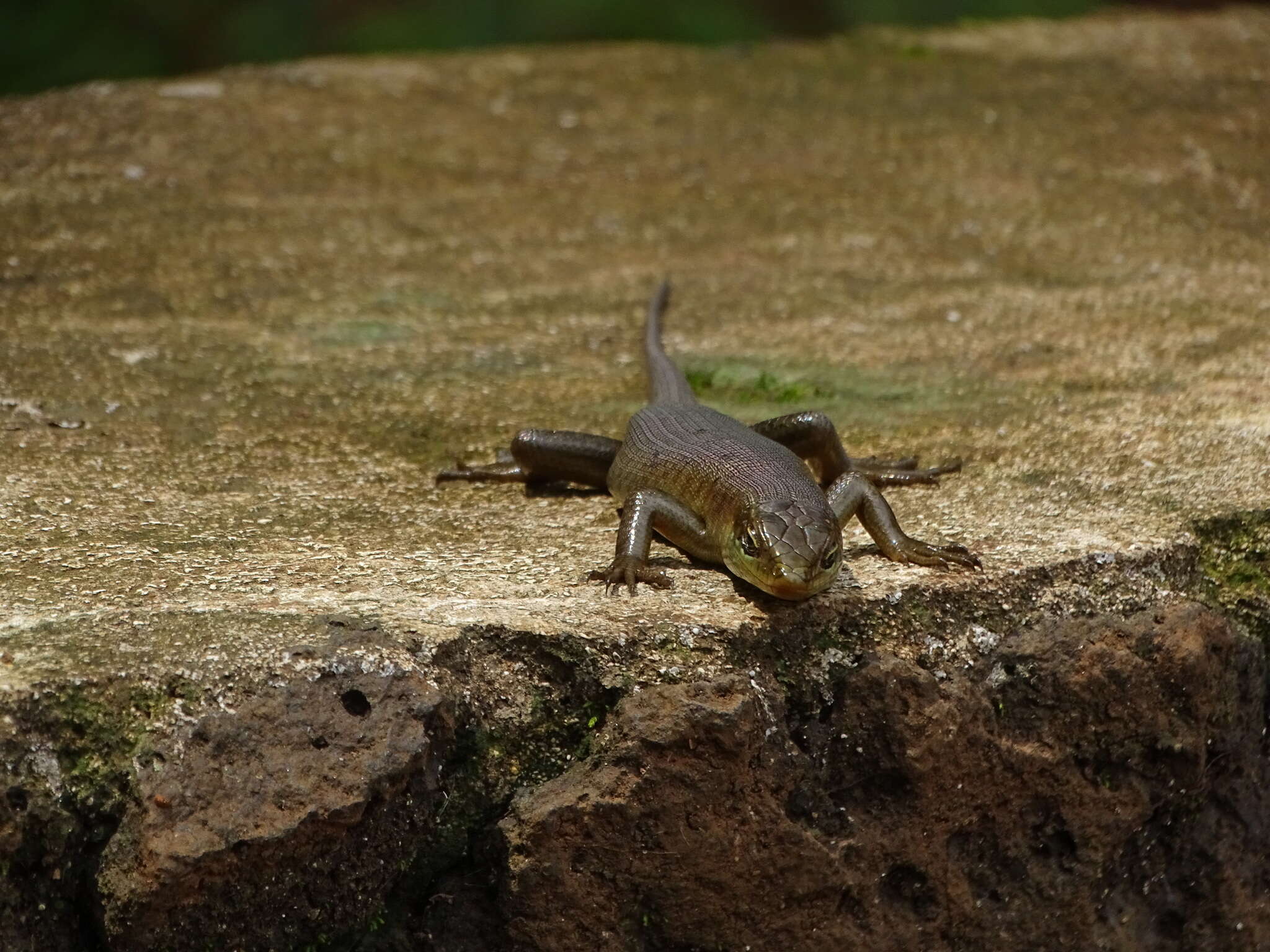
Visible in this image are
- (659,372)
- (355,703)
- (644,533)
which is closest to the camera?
(355,703)

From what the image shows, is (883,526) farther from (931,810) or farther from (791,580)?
(931,810)

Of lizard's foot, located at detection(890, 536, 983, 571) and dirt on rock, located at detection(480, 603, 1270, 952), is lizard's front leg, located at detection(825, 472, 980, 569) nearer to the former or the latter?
lizard's foot, located at detection(890, 536, 983, 571)

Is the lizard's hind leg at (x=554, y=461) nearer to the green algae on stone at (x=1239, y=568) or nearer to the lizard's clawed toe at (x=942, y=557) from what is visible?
the lizard's clawed toe at (x=942, y=557)

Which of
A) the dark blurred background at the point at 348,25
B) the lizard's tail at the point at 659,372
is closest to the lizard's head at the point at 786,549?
the lizard's tail at the point at 659,372

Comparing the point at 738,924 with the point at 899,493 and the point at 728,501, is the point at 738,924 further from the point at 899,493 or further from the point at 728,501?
the point at 899,493

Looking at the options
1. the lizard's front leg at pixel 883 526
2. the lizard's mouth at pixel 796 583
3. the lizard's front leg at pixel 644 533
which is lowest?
the lizard's front leg at pixel 644 533

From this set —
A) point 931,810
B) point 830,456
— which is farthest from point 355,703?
point 830,456

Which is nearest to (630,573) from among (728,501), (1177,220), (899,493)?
(728,501)

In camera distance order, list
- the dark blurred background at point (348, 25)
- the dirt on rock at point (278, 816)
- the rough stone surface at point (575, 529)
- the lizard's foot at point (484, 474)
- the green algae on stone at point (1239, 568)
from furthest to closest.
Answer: the dark blurred background at point (348, 25)
the lizard's foot at point (484, 474)
the green algae on stone at point (1239, 568)
the rough stone surface at point (575, 529)
the dirt on rock at point (278, 816)
